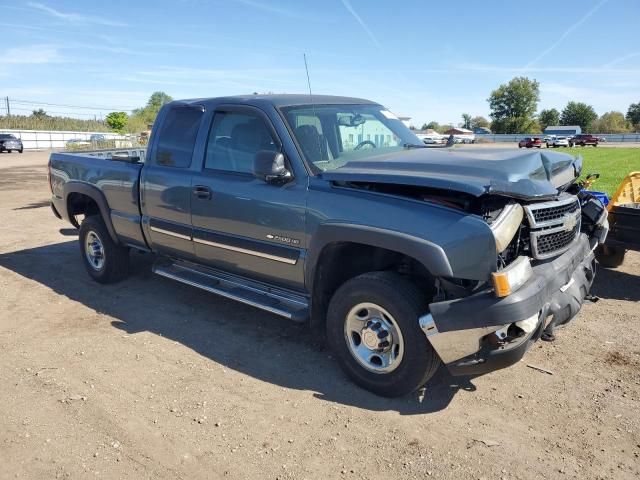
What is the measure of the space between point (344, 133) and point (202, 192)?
1.31m

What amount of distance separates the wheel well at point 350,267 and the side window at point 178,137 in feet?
5.85

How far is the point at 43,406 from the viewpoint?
11.5 feet

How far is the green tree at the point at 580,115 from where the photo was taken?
102 metres

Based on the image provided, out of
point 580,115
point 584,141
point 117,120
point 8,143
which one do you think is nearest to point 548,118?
point 580,115

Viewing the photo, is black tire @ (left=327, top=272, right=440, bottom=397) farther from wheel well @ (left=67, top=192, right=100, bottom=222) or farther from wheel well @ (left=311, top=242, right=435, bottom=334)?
wheel well @ (left=67, top=192, right=100, bottom=222)

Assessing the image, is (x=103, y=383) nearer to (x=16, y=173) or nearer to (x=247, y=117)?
(x=247, y=117)

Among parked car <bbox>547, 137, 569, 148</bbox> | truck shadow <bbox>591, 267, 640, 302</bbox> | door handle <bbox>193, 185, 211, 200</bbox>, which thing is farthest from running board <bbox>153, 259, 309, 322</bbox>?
parked car <bbox>547, 137, 569, 148</bbox>

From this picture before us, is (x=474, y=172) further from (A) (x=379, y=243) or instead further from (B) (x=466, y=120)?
Result: (B) (x=466, y=120)

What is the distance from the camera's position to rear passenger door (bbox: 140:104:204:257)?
4707 millimetres

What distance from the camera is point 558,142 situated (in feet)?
174

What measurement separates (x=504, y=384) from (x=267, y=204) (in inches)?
85.1

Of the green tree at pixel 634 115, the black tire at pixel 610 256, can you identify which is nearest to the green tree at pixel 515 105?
the green tree at pixel 634 115

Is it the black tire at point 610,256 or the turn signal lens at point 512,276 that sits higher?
the turn signal lens at point 512,276

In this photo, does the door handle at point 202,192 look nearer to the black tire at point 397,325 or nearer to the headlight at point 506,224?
the black tire at point 397,325
